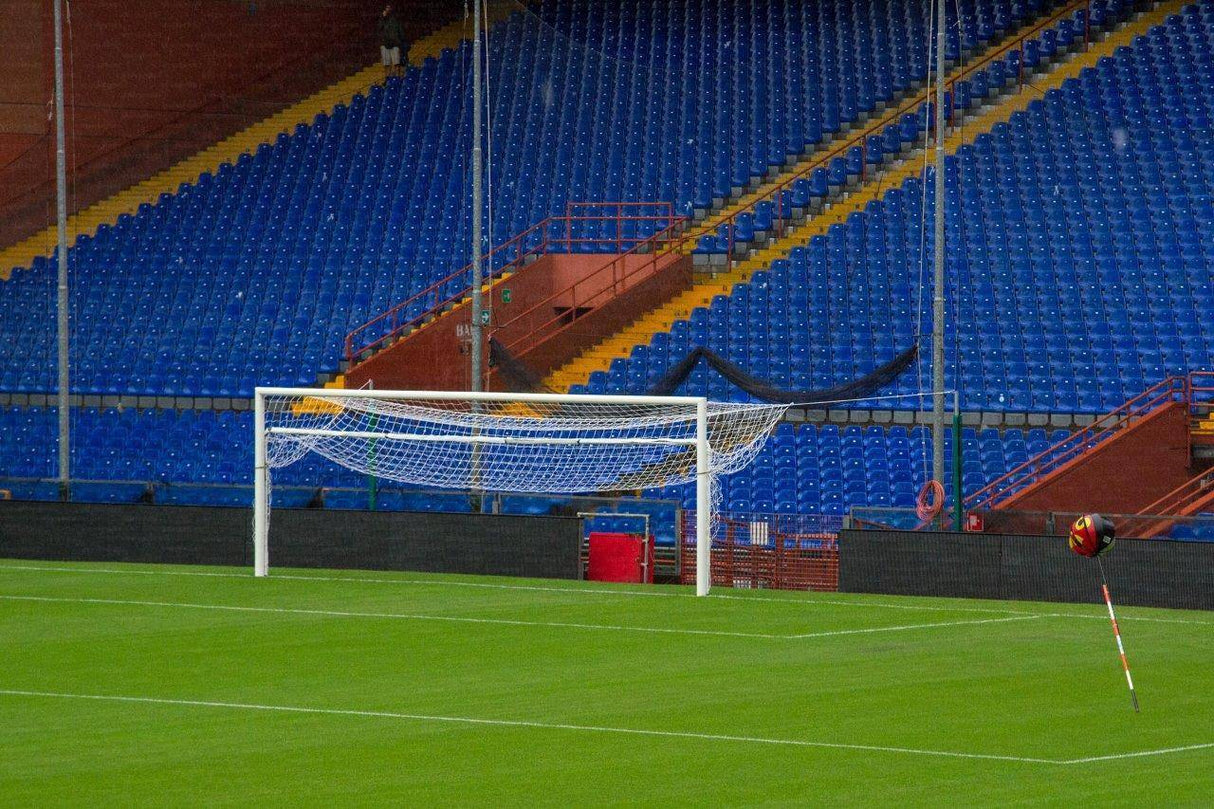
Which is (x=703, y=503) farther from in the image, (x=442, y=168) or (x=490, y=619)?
(x=442, y=168)

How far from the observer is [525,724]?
42.2 ft

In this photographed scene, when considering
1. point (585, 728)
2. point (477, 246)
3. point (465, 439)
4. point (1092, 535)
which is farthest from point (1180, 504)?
point (585, 728)

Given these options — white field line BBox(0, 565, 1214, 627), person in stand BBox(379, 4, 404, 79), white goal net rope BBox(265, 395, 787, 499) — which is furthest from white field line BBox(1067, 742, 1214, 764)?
person in stand BBox(379, 4, 404, 79)

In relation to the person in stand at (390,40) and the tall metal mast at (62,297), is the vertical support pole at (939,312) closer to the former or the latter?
the tall metal mast at (62,297)

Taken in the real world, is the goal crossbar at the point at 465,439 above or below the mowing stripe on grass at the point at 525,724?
above

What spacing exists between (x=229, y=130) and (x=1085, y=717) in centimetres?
2524

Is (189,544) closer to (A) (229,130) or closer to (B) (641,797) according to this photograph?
(A) (229,130)

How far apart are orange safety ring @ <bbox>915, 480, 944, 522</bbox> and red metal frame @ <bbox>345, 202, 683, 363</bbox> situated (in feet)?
29.2

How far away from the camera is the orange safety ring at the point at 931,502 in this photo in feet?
72.4

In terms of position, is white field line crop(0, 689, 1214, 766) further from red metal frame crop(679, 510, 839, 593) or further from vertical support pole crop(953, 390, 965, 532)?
vertical support pole crop(953, 390, 965, 532)

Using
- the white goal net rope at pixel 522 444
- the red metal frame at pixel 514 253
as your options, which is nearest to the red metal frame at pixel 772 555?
the white goal net rope at pixel 522 444

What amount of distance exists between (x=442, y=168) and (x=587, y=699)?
856 inches

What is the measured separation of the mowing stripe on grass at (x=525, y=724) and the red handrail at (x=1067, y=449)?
11.5 meters

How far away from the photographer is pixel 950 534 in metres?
21.5
